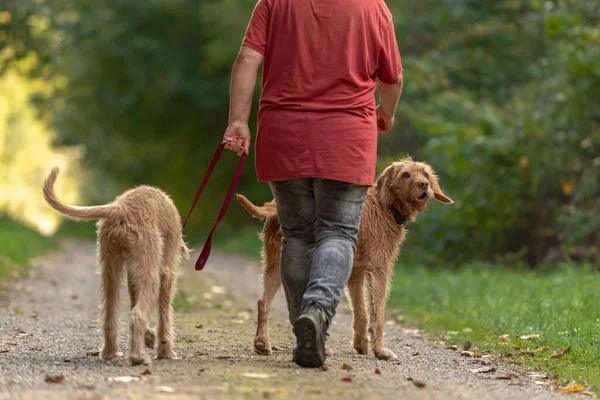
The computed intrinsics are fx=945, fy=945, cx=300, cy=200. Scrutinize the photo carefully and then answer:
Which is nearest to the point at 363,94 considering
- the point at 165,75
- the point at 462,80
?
the point at 462,80

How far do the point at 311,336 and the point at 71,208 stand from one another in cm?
158

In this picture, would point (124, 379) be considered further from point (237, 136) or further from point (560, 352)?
point (560, 352)

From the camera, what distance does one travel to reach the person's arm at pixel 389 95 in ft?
19.2

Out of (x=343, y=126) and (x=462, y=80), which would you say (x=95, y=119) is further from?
(x=343, y=126)

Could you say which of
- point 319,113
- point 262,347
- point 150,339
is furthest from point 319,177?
point 150,339

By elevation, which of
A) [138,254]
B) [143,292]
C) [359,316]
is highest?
[138,254]

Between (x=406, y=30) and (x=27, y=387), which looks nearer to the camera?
(x=27, y=387)

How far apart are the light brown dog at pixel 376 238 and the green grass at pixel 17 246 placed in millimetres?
6907

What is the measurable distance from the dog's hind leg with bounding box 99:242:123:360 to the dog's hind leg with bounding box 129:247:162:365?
23 centimetres

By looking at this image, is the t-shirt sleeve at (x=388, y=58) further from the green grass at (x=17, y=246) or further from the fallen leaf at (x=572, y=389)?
the green grass at (x=17, y=246)

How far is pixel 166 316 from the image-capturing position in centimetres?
581

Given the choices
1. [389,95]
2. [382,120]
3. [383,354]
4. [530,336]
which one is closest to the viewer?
[389,95]

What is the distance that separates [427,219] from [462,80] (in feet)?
10.9

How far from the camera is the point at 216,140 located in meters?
27.3
